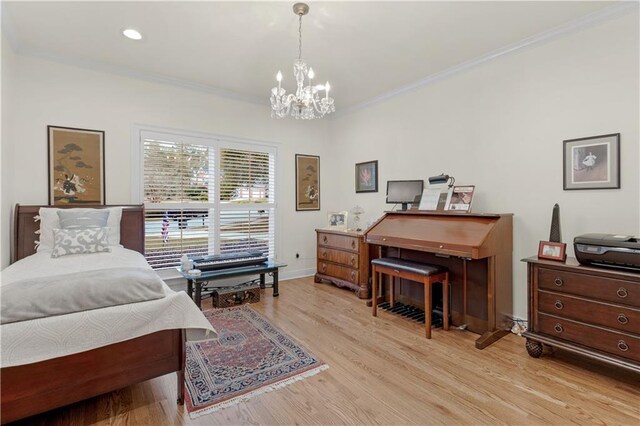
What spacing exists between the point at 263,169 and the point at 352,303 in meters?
2.32

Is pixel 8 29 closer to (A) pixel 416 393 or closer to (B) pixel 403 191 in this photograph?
(B) pixel 403 191

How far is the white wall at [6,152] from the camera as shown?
2678mm

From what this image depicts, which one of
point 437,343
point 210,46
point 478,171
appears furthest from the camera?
point 478,171

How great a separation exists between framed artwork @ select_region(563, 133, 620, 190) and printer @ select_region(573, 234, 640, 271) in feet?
1.89

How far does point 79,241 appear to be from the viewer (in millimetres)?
2871

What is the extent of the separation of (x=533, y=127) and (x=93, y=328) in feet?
12.2

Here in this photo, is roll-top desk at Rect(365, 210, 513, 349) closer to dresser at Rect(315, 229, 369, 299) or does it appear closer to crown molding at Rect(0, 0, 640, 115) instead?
dresser at Rect(315, 229, 369, 299)

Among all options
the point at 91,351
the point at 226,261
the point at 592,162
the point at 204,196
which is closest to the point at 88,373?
the point at 91,351

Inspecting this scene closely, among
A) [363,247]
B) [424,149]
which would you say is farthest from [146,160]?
[424,149]

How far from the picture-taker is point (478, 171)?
131 inches

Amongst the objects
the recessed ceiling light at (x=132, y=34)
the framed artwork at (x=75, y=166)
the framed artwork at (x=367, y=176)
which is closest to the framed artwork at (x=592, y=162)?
the framed artwork at (x=367, y=176)

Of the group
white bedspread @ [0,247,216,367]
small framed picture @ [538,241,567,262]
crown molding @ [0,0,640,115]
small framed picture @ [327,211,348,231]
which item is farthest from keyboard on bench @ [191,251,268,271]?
small framed picture @ [538,241,567,262]

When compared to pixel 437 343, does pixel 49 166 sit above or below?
above

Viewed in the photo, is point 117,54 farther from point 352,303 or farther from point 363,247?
point 352,303
